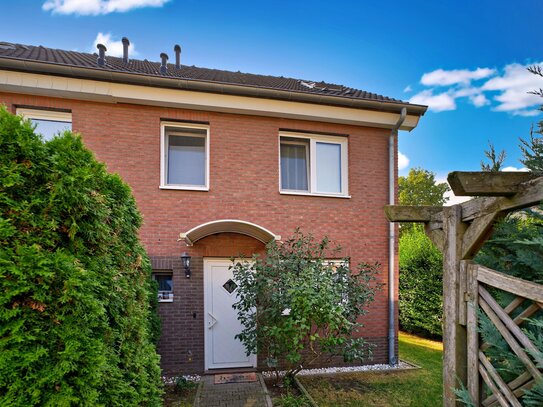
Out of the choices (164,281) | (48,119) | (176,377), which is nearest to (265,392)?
(176,377)

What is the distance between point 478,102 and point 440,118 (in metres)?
1.31

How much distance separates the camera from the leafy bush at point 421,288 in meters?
9.20

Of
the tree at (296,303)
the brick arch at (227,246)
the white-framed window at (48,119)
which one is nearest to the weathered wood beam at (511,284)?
the tree at (296,303)

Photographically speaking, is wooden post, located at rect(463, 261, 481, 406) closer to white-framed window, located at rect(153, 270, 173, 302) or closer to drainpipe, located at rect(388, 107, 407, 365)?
drainpipe, located at rect(388, 107, 407, 365)

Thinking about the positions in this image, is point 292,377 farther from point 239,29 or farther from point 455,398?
point 239,29

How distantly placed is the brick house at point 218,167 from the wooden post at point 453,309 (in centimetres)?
341

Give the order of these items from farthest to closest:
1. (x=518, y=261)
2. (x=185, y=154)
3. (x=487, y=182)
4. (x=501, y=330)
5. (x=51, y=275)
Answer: (x=185, y=154) → (x=518, y=261) → (x=501, y=330) → (x=487, y=182) → (x=51, y=275)

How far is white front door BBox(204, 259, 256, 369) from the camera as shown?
6.27 metres

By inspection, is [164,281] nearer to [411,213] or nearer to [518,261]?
[411,213]

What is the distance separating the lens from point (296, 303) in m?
4.52

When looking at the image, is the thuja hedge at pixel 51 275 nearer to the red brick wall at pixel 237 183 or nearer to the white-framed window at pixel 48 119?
the red brick wall at pixel 237 183

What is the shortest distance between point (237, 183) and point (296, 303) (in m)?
3.08

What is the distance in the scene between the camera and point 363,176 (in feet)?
23.4

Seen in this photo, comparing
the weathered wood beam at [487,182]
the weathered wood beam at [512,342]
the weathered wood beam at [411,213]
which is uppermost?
the weathered wood beam at [487,182]
